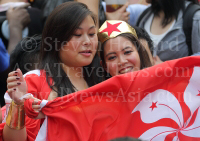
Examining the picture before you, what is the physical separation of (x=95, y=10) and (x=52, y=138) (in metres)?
1.62

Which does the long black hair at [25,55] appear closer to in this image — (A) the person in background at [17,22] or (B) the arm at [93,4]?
(A) the person in background at [17,22]

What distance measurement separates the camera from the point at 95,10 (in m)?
3.49

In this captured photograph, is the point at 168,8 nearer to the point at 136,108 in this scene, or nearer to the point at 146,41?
the point at 146,41

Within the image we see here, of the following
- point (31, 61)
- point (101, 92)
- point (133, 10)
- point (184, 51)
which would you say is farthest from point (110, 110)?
point (133, 10)

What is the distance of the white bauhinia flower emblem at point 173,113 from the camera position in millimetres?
2330

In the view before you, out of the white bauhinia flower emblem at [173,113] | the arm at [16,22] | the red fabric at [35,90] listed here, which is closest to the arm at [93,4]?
the arm at [16,22]

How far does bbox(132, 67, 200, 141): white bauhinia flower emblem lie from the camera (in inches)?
91.7

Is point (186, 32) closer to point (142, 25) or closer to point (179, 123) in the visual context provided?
point (142, 25)

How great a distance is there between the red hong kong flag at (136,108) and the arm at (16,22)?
1.66 metres

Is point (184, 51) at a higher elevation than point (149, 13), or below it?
below

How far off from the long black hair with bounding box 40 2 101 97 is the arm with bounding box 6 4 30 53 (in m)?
1.03

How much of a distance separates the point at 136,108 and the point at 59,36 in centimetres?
81

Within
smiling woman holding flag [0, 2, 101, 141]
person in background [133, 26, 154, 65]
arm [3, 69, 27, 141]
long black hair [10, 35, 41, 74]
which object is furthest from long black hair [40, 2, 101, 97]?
person in background [133, 26, 154, 65]

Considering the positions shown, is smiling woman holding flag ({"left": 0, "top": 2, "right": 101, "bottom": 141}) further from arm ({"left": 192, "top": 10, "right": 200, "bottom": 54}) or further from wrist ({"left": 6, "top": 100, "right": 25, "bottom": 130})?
arm ({"left": 192, "top": 10, "right": 200, "bottom": 54})
